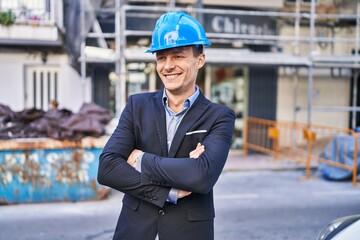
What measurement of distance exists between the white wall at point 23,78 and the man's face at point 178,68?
8.40m

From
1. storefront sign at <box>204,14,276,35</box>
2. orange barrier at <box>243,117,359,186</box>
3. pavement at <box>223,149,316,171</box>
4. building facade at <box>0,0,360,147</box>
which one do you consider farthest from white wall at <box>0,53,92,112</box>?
orange barrier at <box>243,117,359,186</box>

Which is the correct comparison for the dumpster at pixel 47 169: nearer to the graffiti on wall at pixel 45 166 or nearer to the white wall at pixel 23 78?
the graffiti on wall at pixel 45 166

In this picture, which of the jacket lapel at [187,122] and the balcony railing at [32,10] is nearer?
the jacket lapel at [187,122]

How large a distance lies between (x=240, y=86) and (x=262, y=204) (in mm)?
5619

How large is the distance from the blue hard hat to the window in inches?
373

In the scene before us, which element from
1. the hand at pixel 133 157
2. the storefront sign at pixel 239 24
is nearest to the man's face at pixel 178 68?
the hand at pixel 133 157

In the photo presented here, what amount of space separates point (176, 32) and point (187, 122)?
46 cm

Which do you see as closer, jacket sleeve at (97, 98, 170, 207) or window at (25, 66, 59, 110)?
jacket sleeve at (97, 98, 170, 207)

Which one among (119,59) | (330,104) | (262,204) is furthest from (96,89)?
(330,104)

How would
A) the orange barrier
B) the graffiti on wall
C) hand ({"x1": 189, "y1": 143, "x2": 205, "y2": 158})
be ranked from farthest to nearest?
the orange barrier
the graffiti on wall
hand ({"x1": 189, "y1": 143, "x2": 205, "y2": 158})

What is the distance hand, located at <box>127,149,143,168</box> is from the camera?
2.18 meters

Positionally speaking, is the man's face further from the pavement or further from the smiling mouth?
the pavement

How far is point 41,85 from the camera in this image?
10.9m

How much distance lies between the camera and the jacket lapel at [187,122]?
6.94ft
